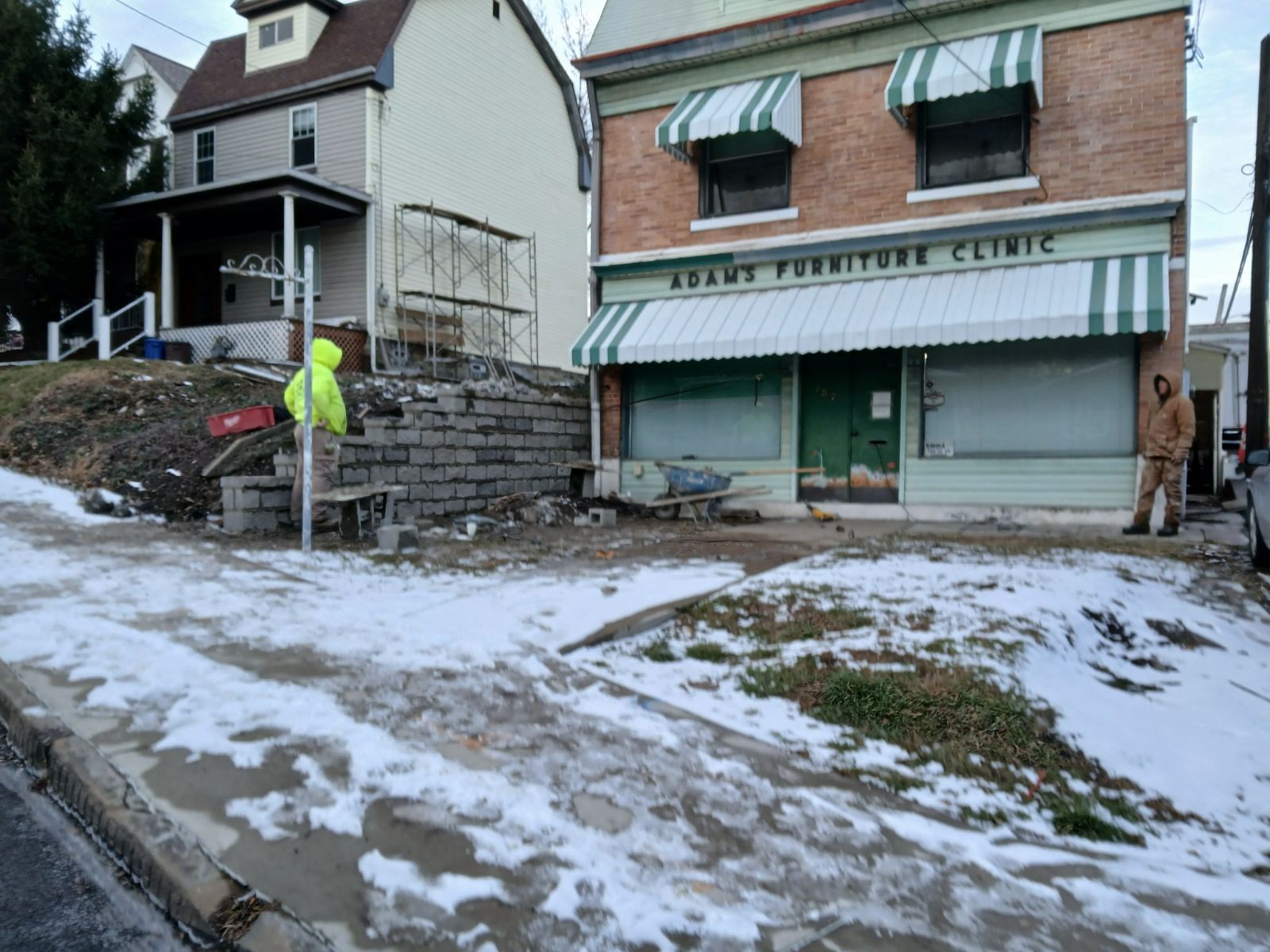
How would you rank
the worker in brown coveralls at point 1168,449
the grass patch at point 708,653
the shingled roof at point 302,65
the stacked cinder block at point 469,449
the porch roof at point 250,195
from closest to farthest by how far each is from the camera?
the grass patch at point 708,653
the worker in brown coveralls at point 1168,449
the stacked cinder block at point 469,449
the porch roof at point 250,195
the shingled roof at point 302,65

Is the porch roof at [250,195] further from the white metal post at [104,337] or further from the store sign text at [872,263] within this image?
the store sign text at [872,263]

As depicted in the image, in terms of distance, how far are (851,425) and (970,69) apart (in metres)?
4.61

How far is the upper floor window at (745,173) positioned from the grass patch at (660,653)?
9.04 m

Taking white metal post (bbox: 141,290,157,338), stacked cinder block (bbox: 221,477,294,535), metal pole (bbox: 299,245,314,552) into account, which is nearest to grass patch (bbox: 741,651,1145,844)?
metal pole (bbox: 299,245,314,552)

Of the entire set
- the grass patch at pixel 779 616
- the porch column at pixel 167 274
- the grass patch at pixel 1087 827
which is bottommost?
the grass patch at pixel 1087 827

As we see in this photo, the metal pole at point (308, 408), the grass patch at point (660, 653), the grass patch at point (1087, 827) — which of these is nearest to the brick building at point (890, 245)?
the metal pole at point (308, 408)

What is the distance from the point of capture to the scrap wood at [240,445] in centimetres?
1011

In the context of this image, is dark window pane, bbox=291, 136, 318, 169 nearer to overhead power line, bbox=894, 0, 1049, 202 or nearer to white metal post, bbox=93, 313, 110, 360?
white metal post, bbox=93, 313, 110, 360

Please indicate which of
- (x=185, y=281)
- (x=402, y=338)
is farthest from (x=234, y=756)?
(x=185, y=281)

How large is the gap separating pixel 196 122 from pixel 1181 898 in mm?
24176

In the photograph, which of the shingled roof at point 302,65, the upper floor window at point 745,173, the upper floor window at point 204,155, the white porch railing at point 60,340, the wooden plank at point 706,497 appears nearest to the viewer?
the wooden plank at point 706,497

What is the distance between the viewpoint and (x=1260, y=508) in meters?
8.06

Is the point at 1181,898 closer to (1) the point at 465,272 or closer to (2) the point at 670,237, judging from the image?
(2) the point at 670,237

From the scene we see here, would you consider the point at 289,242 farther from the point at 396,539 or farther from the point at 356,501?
the point at 396,539
